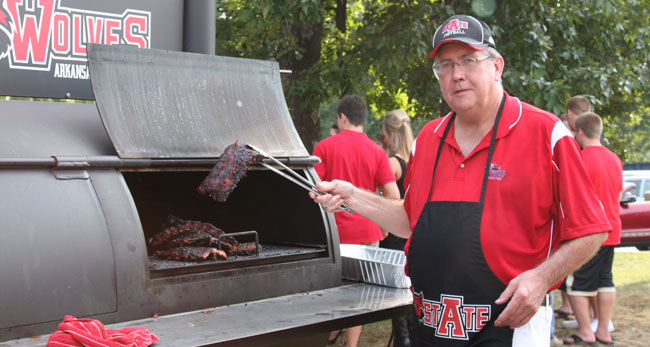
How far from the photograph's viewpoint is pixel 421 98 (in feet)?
33.1

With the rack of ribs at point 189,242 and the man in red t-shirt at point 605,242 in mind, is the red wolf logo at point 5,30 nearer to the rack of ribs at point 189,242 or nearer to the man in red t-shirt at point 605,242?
the rack of ribs at point 189,242

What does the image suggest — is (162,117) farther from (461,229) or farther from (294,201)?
(461,229)

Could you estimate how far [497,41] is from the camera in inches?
336

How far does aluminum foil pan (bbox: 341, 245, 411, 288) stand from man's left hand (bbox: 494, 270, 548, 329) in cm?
125

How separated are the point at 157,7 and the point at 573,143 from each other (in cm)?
284

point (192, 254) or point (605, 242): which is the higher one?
point (192, 254)

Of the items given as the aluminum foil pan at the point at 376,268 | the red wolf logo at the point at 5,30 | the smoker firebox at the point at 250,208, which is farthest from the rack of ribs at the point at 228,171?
the red wolf logo at the point at 5,30

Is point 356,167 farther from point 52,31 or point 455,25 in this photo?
point 455,25

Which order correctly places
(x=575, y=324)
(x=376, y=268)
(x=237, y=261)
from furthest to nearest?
(x=575, y=324) → (x=376, y=268) → (x=237, y=261)

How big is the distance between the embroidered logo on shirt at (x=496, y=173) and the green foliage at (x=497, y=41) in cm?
536

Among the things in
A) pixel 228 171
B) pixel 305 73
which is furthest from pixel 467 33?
pixel 305 73

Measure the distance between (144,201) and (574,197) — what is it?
2781mm

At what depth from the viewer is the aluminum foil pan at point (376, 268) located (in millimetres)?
3592

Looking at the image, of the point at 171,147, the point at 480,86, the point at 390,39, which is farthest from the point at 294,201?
the point at 390,39
